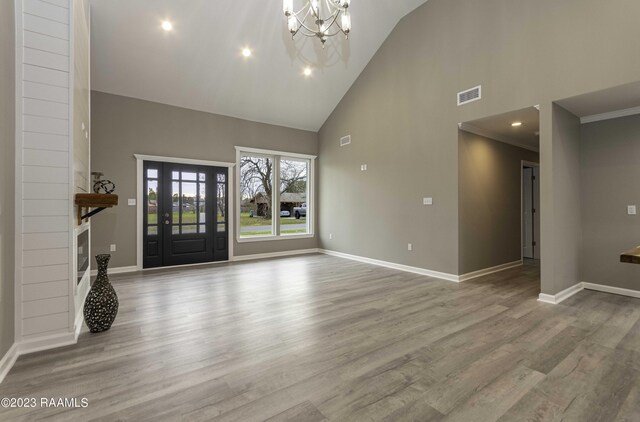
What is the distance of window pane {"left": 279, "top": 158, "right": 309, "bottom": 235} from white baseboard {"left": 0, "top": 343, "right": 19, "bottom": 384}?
17.1 ft

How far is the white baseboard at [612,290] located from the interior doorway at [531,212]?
248cm

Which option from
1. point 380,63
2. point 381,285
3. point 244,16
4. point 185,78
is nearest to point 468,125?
point 380,63

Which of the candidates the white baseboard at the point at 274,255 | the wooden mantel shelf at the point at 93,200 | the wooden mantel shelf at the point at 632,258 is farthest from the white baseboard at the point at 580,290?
the wooden mantel shelf at the point at 93,200

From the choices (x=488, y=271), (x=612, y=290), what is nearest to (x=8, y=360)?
(x=488, y=271)

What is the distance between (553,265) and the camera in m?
3.65

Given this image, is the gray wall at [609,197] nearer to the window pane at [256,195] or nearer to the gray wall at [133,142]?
the window pane at [256,195]

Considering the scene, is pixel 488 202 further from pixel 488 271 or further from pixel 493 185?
pixel 488 271

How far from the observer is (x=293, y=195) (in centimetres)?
756

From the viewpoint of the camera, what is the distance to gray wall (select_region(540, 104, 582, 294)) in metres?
3.65

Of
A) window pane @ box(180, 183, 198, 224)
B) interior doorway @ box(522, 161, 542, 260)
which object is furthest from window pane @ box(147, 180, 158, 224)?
interior doorway @ box(522, 161, 542, 260)

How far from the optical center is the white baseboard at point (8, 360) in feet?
6.77

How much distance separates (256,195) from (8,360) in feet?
16.8

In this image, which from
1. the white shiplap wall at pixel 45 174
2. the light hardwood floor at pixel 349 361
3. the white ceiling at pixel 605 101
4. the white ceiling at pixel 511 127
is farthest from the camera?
the white ceiling at pixel 511 127

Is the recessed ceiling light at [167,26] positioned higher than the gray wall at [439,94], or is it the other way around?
the recessed ceiling light at [167,26]
